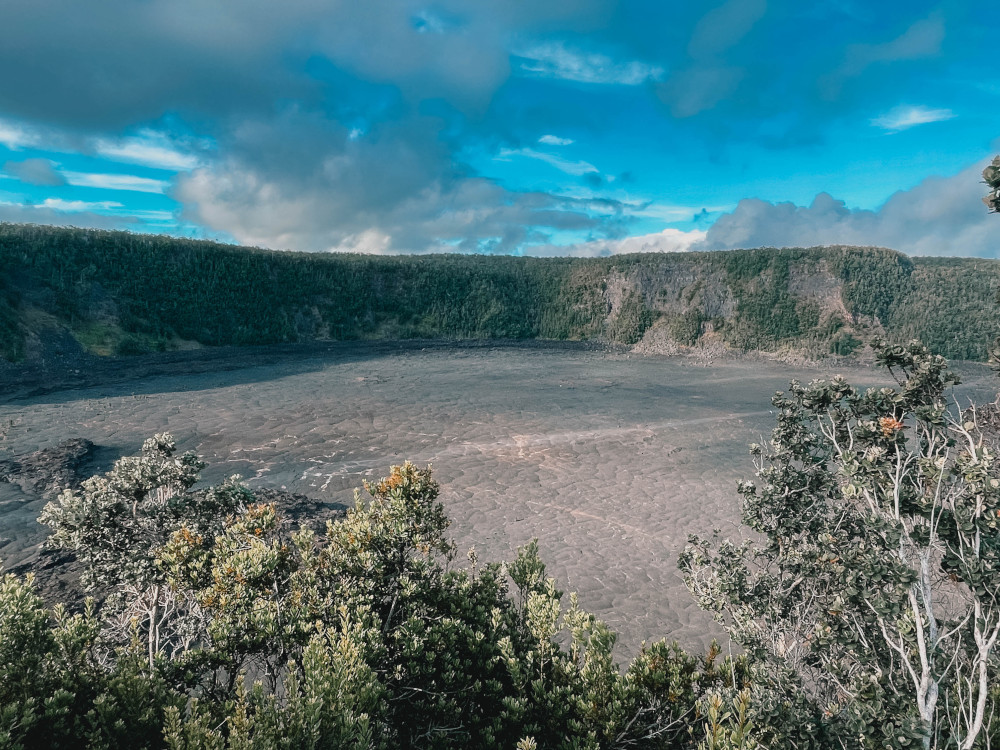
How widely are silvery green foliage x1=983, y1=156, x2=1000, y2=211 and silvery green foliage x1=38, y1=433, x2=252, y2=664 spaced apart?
27.7 feet

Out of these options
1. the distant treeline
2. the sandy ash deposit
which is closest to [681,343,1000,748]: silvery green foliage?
the sandy ash deposit

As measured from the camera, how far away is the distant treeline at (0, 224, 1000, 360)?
4475 cm

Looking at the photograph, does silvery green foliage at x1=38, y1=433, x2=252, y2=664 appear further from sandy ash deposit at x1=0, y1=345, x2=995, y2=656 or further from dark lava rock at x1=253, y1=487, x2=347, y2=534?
sandy ash deposit at x1=0, y1=345, x2=995, y2=656

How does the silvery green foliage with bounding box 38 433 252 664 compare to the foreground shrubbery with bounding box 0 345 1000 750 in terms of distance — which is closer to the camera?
the foreground shrubbery with bounding box 0 345 1000 750

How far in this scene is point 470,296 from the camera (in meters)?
64.5

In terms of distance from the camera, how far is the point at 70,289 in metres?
44.0

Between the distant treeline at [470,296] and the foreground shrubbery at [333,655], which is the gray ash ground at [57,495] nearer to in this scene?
the foreground shrubbery at [333,655]

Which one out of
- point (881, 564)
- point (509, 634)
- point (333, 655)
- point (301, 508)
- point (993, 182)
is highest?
point (993, 182)

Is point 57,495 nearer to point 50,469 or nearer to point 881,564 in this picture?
point 50,469

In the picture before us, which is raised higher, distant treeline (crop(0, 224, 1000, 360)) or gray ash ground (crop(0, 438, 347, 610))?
distant treeline (crop(0, 224, 1000, 360))

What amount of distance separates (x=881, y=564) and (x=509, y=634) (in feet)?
11.4

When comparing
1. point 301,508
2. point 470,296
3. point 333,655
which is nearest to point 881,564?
point 333,655

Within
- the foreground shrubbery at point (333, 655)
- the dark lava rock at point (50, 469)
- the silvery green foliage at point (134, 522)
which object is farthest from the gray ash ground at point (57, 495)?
the foreground shrubbery at point (333, 655)

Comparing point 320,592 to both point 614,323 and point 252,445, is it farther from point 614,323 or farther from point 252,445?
point 614,323
